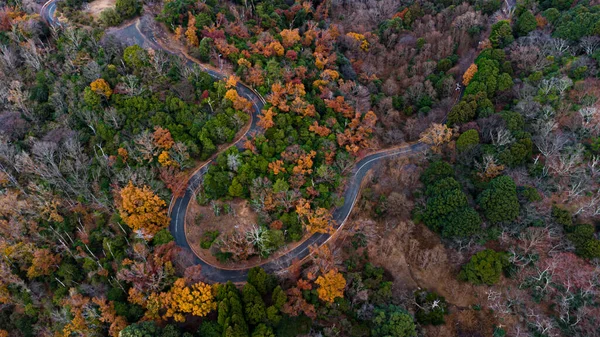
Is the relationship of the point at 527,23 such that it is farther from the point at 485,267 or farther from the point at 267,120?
the point at 267,120

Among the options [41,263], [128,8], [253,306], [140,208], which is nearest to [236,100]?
[140,208]

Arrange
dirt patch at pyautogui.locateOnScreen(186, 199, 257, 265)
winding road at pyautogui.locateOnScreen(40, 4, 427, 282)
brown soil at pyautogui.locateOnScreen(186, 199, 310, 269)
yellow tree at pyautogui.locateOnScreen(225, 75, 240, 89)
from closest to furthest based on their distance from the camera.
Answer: winding road at pyautogui.locateOnScreen(40, 4, 427, 282) < brown soil at pyautogui.locateOnScreen(186, 199, 310, 269) < dirt patch at pyautogui.locateOnScreen(186, 199, 257, 265) < yellow tree at pyautogui.locateOnScreen(225, 75, 240, 89)

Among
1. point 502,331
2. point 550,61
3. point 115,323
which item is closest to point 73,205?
point 115,323

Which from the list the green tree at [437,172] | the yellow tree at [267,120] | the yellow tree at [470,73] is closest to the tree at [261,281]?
the yellow tree at [267,120]

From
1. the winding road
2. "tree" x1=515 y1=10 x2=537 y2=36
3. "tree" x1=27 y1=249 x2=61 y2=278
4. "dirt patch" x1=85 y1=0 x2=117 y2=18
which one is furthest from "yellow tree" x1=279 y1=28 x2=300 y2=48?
"tree" x1=27 y1=249 x2=61 y2=278

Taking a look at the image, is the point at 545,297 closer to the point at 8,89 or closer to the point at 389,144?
the point at 389,144

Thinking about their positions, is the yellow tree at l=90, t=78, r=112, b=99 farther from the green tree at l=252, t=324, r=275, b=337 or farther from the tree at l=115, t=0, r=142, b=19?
the green tree at l=252, t=324, r=275, b=337

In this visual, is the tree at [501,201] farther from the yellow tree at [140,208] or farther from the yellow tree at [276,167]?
the yellow tree at [140,208]
